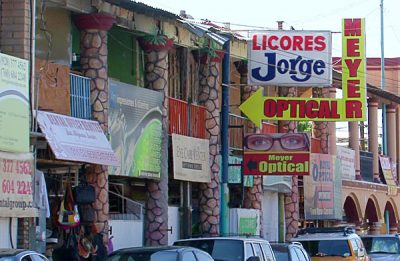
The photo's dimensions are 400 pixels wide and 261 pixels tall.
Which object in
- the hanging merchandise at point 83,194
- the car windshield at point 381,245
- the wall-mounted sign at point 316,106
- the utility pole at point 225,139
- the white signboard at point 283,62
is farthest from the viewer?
the white signboard at point 283,62

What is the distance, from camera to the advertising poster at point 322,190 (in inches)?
1577

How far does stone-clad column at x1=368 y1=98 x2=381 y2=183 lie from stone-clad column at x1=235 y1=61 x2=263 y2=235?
12.7 m

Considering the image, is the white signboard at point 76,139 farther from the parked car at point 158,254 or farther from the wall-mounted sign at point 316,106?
the wall-mounted sign at point 316,106

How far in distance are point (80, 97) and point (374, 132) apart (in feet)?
84.5

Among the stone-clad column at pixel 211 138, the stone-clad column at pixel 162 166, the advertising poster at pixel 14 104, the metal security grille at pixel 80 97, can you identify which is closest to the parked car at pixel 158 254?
the advertising poster at pixel 14 104

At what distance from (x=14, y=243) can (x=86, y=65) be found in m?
5.37

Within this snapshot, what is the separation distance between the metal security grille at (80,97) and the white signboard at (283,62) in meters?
9.42

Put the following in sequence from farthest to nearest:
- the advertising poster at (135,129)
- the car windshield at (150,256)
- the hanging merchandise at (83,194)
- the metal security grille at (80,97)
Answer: the advertising poster at (135,129)
the metal security grille at (80,97)
the hanging merchandise at (83,194)
the car windshield at (150,256)

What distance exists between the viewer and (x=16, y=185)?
2102cm

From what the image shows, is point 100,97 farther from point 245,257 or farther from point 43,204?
point 245,257

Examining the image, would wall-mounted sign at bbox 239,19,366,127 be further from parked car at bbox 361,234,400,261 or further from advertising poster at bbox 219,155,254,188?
parked car at bbox 361,234,400,261

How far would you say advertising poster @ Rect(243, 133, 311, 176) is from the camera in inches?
1271

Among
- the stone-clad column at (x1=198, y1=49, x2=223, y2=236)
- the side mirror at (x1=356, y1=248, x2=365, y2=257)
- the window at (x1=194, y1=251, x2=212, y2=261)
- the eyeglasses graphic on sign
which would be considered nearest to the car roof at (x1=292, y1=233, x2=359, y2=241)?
the side mirror at (x1=356, y1=248, x2=365, y2=257)

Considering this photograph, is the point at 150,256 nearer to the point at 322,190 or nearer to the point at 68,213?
the point at 68,213
